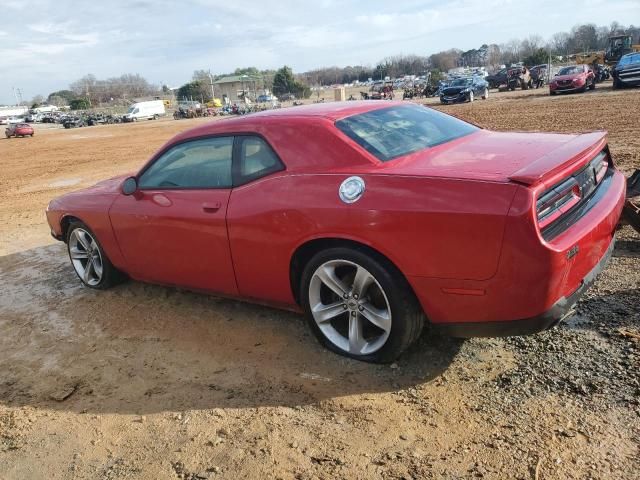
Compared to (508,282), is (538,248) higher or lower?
higher

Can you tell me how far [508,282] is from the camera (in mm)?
2545

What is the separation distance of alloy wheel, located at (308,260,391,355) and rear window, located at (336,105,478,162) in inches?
28.7

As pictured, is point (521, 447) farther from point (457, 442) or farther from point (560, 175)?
point (560, 175)

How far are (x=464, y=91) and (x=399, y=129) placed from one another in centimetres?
2970

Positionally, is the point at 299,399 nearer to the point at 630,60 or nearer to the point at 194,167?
the point at 194,167

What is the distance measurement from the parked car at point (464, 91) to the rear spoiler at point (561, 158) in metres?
29.5

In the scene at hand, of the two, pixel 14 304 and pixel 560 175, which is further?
pixel 14 304

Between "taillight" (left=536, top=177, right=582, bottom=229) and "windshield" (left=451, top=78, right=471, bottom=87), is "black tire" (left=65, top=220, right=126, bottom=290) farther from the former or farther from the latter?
"windshield" (left=451, top=78, right=471, bottom=87)

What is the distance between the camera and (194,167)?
3979 millimetres

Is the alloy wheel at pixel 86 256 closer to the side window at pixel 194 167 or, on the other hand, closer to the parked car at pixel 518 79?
the side window at pixel 194 167

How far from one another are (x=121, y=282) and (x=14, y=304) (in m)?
1.01

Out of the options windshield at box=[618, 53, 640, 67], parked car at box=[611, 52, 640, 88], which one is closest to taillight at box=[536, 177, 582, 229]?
parked car at box=[611, 52, 640, 88]

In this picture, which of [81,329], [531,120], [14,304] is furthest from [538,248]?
[531,120]

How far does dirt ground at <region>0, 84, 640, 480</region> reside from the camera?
96.7 inches
